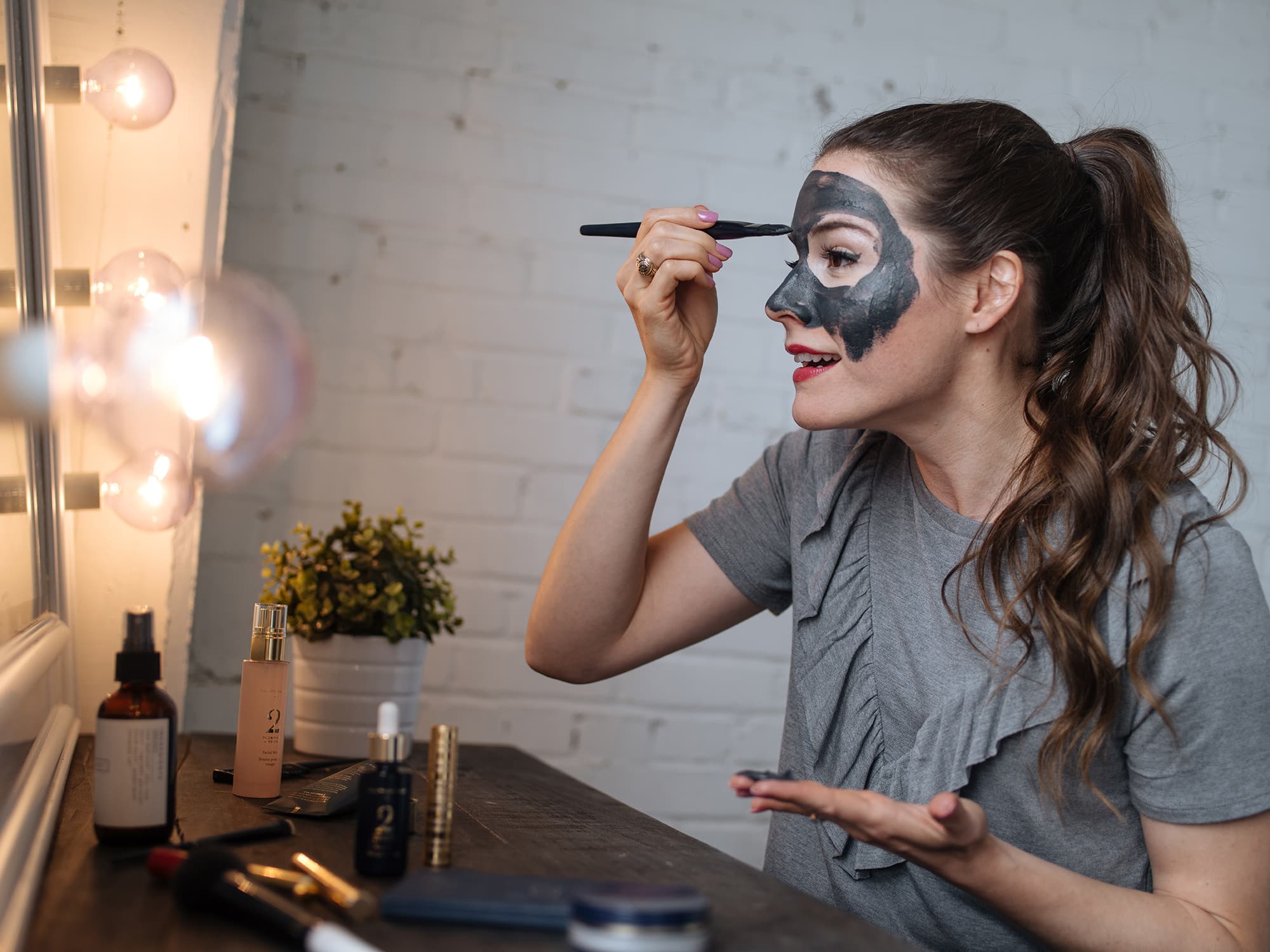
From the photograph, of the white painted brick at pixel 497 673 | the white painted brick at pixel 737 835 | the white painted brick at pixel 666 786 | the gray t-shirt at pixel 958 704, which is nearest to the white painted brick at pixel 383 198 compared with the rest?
the white painted brick at pixel 497 673

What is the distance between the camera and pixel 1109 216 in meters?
1.10

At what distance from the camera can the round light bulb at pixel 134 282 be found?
3.61ft

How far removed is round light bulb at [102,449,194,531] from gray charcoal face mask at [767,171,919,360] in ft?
2.16

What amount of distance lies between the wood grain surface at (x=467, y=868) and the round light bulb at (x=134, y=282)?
44cm

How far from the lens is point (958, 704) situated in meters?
0.95

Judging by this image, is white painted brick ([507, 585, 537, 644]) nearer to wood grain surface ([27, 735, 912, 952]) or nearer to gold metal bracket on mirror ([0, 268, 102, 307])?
wood grain surface ([27, 735, 912, 952])

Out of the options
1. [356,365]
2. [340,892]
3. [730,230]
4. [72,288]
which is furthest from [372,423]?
[340,892]

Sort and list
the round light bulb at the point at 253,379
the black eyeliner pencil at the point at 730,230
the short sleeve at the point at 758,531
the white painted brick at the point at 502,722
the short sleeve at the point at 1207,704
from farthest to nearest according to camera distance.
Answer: the white painted brick at the point at 502,722 < the round light bulb at the point at 253,379 < the short sleeve at the point at 758,531 < the black eyeliner pencil at the point at 730,230 < the short sleeve at the point at 1207,704

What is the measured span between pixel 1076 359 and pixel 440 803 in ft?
2.51

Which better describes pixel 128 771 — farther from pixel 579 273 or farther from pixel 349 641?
pixel 579 273

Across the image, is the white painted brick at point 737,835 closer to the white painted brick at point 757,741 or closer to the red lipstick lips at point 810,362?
the white painted brick at point 757,741

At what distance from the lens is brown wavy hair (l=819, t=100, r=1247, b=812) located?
915 mm

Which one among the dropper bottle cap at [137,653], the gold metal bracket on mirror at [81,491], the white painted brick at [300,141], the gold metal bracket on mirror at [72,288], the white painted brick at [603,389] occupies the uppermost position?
the white painted brick at [300,141]

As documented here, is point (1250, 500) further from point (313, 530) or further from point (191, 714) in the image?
point (191, 714)
